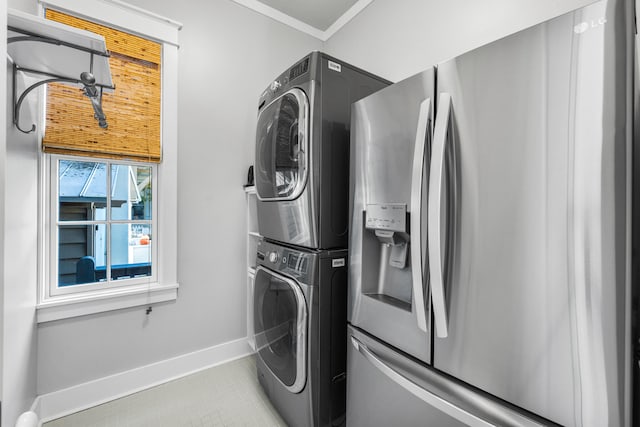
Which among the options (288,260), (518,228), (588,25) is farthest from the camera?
(288,260)

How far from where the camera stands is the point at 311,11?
2494mm

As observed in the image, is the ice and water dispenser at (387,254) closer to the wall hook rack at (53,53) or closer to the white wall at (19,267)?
the wall hook rack at (53,53)

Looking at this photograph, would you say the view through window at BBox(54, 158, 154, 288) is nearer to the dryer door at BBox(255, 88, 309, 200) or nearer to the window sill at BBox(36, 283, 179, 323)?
the window sill at BBox(36, 283, 179, 323)

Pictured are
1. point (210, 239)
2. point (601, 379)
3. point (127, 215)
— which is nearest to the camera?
point (601, 379)

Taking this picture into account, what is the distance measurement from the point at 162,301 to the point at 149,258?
330mm

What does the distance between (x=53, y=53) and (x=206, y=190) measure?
1147mm

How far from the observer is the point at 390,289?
112 cm

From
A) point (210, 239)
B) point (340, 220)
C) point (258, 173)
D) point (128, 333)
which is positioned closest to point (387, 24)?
point (258, 173)

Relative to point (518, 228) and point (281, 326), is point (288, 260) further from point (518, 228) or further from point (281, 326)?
point (518, 228)

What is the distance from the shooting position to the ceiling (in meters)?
2.38

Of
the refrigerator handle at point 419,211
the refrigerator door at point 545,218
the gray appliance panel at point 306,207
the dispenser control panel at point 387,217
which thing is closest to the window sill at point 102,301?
the gray appliance panel at point 306,207

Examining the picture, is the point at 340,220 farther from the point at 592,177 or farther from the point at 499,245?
the point at 592,177

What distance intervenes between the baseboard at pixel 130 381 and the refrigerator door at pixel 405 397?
4.65 feet

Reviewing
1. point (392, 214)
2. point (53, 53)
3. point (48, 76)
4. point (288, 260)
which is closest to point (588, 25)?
point (392, 214)
